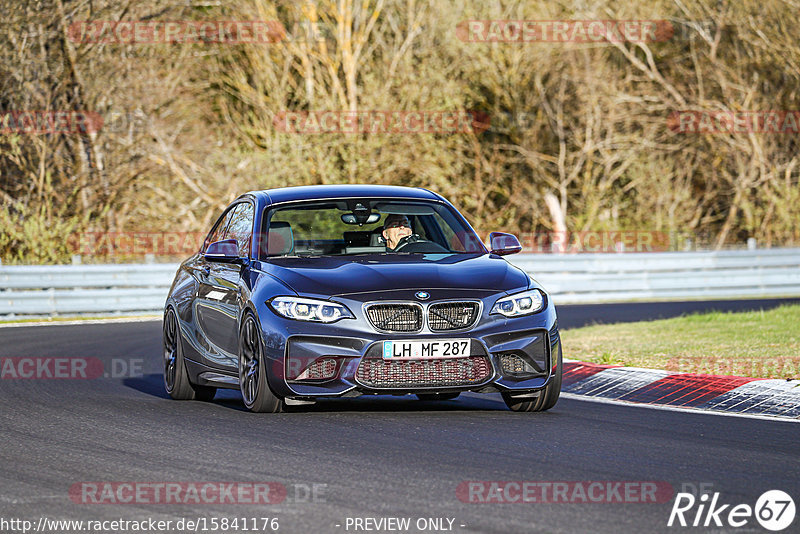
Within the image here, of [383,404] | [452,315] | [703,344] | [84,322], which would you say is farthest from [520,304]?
[84,322]

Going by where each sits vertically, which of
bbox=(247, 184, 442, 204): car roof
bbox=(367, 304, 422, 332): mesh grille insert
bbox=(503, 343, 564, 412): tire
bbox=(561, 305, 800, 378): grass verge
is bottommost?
bbox=(561, 305, 800, 378): grass verge

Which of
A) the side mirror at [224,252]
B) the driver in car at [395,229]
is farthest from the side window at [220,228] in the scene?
the driver in car at [395,229]

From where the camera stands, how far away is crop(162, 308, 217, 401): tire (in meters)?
11.1

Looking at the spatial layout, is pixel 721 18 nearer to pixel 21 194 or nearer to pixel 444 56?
pixel 444 56

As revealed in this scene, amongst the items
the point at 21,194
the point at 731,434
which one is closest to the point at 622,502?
the point at 731,434

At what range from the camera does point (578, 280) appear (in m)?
26.5

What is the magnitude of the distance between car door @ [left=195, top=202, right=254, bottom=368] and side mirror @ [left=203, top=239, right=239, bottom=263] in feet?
0.39

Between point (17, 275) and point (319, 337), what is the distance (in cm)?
1426

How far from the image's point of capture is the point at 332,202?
35.1 feet

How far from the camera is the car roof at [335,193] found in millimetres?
10727

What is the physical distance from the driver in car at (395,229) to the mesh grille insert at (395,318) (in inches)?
59.5

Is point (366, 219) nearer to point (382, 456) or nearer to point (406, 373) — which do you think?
point (406, 373)

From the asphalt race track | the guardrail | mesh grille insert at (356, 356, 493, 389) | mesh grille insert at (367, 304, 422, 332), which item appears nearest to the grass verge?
the asphalt race track

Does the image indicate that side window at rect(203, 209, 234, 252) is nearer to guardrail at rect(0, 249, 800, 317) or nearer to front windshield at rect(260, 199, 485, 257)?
front windshield at rect(260, 199, 485, 257)
